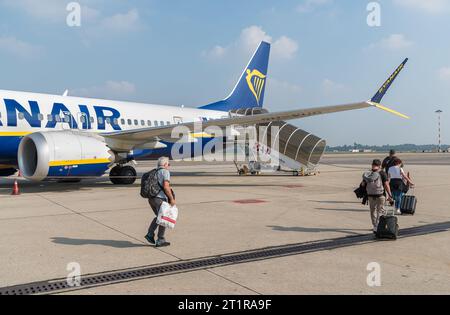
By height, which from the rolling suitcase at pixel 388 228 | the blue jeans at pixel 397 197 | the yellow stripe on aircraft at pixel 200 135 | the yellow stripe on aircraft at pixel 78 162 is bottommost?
the rolling suitcase at pixel 388 228

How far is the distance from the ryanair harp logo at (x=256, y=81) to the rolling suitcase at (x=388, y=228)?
19.8 m

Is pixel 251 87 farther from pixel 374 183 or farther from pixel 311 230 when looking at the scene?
pixel 374 183

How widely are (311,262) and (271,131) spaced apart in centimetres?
1815

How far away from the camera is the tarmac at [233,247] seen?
4531 mm

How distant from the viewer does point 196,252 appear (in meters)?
5.93

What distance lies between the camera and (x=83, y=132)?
14.4m

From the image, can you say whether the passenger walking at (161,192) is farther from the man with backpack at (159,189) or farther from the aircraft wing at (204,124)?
the aircraft wing at (204,124)

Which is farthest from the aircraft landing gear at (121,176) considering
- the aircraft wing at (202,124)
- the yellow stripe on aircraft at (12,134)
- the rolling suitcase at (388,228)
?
the rolling suitcase at (388,228)

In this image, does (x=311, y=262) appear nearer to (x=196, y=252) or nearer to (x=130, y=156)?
(x=196, y=252)

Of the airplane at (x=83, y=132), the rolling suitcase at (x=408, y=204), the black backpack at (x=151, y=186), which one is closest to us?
the black backpack at (x=151, y=186)

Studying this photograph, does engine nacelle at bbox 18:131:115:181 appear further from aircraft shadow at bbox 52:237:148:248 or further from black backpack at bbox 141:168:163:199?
black backpack at bbox 141:168:163:199

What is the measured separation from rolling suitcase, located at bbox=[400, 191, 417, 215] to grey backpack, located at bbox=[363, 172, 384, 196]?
2485 mm

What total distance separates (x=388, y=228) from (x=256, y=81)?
20632mm

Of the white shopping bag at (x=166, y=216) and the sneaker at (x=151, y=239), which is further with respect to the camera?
the sneaker at (x=151, y=239)
